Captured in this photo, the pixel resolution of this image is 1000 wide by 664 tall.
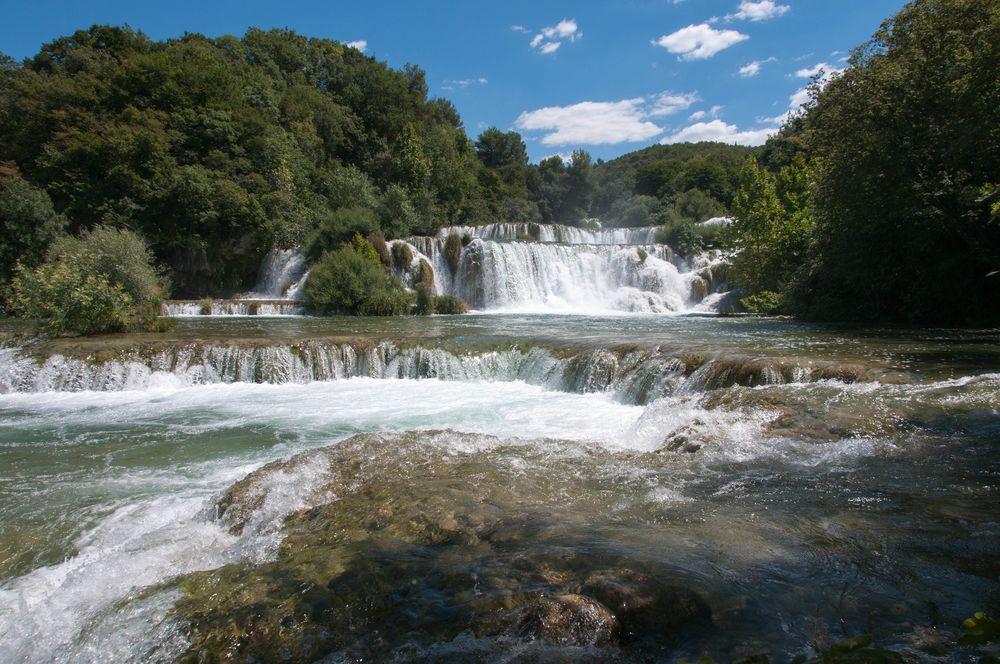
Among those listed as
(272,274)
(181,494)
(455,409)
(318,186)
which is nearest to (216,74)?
(318,186)

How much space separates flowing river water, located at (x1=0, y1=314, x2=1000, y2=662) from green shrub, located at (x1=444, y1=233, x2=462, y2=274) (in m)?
17.7

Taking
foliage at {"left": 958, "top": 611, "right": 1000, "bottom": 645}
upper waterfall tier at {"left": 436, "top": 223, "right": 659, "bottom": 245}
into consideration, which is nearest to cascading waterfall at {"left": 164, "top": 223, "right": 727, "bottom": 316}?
upper waterfall tier at {"left": 436, "top": 223, "right": 659, "bottom": 245}

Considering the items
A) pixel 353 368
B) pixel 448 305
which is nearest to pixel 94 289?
pixel 353 368

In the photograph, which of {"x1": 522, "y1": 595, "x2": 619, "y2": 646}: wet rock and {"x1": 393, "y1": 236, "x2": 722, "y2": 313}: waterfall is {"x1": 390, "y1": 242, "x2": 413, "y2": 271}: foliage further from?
{"x1": 522, "y1": 595, "x2": 619, "y2": 646}: wet rock

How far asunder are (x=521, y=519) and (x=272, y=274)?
27.3 m

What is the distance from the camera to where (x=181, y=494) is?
519 cm

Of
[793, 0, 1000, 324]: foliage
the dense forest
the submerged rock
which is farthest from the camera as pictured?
the dense forest

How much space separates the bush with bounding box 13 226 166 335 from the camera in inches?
492

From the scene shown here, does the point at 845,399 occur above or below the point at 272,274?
below

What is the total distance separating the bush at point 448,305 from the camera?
2406cm

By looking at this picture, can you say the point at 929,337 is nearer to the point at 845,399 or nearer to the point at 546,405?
the point at 845,399

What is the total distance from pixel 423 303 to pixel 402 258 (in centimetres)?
382

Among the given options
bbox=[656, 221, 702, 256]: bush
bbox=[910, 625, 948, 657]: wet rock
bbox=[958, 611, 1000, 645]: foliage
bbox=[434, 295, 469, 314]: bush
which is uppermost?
bbox=[656, 221, 702, 256]: bush

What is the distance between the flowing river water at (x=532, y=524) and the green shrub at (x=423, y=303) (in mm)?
14228
